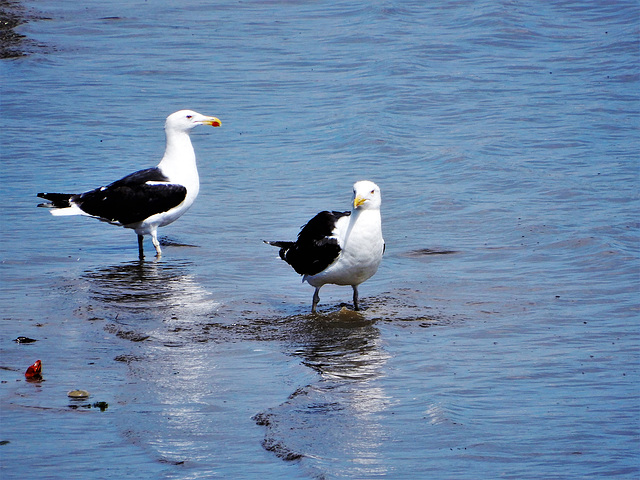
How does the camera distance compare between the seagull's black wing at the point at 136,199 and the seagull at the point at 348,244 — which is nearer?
the seagull at the point at 348,244

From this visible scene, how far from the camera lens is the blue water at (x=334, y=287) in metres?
5.65

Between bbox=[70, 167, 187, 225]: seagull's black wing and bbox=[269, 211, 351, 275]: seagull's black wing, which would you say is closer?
bbox=[269, 211, 351, 275]: seagull's black wing

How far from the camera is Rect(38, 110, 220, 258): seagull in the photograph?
33.5 feet

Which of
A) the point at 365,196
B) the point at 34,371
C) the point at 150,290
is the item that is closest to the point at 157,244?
the point at 150,290

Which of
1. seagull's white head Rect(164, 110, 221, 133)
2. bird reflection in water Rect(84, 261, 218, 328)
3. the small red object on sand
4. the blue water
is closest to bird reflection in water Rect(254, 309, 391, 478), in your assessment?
the blue water

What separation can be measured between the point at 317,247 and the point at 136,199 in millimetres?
2914

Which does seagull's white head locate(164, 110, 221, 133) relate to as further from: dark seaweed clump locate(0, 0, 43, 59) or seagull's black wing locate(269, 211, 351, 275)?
dark seaweed clump locate(0, 0, 43, 59)

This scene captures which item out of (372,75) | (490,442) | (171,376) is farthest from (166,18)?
(490,442)

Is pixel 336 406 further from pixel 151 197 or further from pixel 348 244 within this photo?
pixel 151 197

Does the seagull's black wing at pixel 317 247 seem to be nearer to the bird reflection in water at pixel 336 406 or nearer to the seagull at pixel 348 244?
the seagull at pixel 348 244

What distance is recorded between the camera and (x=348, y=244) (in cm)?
785

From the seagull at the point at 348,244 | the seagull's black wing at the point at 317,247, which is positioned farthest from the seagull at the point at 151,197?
the seagull at the point at 348,244

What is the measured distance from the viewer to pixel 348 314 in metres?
8.31

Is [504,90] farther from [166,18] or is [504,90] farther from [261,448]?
[261,448]
